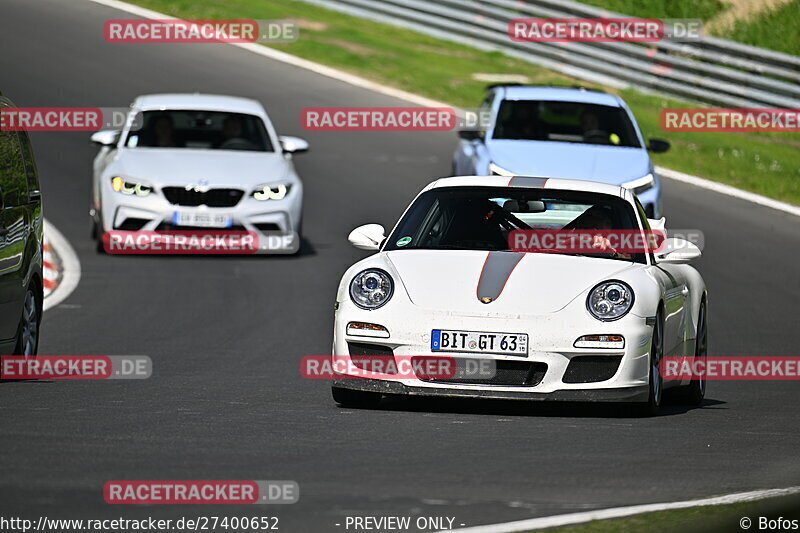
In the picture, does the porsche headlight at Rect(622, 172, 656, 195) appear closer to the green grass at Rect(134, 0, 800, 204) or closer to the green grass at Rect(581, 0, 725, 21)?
the green grass at Rect(134, 0, 800, 204)

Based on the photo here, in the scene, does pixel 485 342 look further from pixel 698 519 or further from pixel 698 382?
pixel 698 519

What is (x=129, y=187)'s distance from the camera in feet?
59.4

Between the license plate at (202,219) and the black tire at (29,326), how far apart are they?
6686mm

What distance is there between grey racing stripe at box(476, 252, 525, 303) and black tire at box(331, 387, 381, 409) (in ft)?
2.91

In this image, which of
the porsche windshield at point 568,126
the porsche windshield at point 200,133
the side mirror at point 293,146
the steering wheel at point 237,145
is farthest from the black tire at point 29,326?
the side mirror at point 293,146

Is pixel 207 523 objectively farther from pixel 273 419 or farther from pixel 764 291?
pixel 764 291

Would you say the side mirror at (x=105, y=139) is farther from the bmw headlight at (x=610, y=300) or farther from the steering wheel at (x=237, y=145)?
the bmw headlight at (x=610, y=300)

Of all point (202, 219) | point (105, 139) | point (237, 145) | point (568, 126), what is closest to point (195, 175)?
point (202, 219)

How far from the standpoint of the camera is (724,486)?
7434 millimetres

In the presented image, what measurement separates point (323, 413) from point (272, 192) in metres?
9.27

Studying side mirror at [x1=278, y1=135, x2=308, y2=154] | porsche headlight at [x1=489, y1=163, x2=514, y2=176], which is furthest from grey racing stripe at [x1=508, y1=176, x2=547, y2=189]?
side mirror at [x1=278, y1=135, x2=308, y2=154]

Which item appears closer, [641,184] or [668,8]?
[641,184]

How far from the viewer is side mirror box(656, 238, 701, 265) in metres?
10.3

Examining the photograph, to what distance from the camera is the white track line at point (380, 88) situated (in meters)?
22.8
